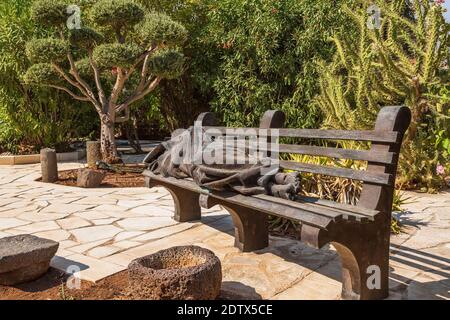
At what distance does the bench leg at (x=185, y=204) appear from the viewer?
15.3 ft

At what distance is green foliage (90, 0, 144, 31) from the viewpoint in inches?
298

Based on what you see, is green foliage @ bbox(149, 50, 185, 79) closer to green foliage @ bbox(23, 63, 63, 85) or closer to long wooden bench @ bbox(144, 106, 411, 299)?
green foliage @ bbox(23, 63, 63, 85)

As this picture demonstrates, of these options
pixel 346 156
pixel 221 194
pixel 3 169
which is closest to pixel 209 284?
pixel 221 194

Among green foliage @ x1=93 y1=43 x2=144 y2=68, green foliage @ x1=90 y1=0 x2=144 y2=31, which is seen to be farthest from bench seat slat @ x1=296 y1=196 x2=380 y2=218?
green foliage @ x1=90 y1=0 x2=144 y2=31

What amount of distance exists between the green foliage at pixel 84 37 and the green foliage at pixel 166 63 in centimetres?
113

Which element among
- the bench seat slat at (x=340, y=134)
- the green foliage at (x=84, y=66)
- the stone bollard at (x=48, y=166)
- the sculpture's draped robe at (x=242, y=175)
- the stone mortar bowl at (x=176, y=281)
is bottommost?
the stone mortar bowl at (x=176, y=281)

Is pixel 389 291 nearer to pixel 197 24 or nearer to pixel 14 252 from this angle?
pixel 14 252

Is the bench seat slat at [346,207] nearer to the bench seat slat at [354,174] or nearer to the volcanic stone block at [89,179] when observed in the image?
the bench seat slat at [354,174]

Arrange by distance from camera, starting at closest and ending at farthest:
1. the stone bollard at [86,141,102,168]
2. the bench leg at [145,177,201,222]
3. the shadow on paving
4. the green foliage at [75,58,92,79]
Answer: the shadow on paving
the bench leg at [145,177,201,222]
the stone bollard at [86,141,102,168]
the green foliage at [75,58,92,79]

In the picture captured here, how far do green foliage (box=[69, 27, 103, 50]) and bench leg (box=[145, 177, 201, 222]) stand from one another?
183 inches

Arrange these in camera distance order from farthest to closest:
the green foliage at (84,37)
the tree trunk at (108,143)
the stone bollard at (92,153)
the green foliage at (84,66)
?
Answer: the green foliage at (84,66) < the tree trunk at (108,143) < the stone bollard at (92,153) < the green foliage at (84,37)

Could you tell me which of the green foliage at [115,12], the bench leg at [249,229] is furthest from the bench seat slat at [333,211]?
the green foliage at [115,12]

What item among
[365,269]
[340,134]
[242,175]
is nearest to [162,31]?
[242,175]

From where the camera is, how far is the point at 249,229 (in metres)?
3.76
